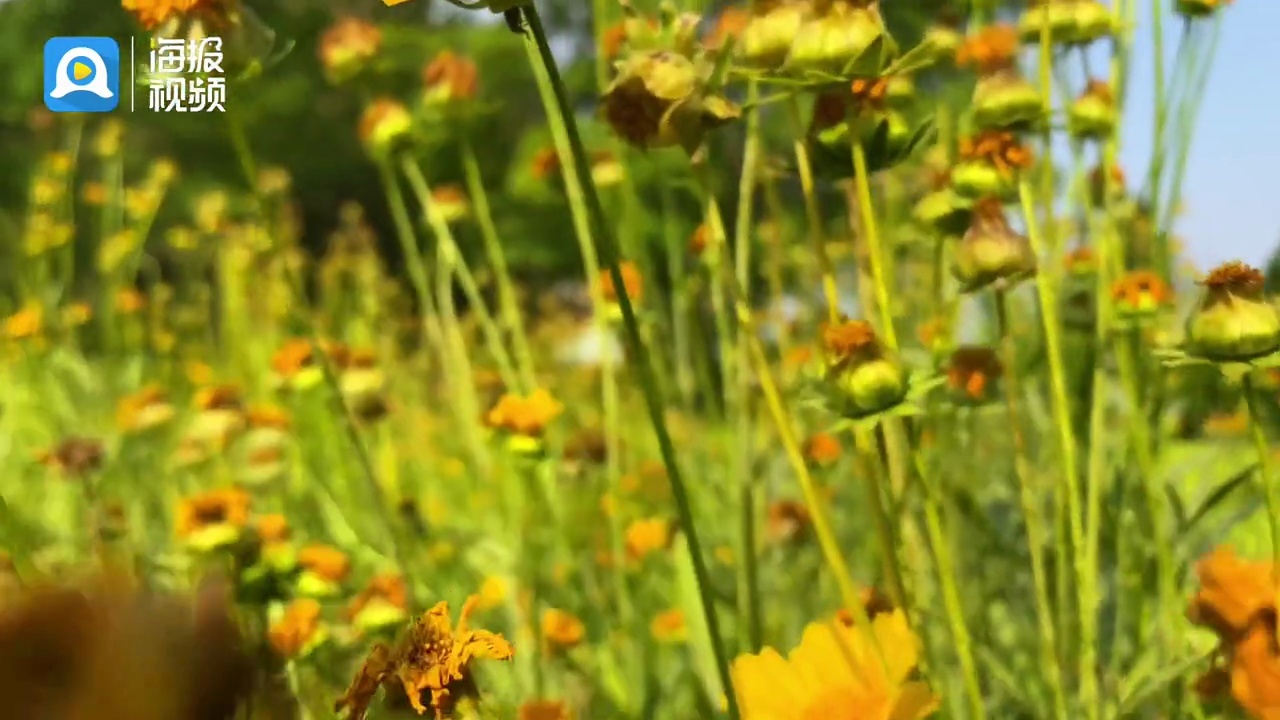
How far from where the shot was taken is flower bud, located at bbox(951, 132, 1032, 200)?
375mm

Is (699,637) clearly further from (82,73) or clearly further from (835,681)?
(82,73)

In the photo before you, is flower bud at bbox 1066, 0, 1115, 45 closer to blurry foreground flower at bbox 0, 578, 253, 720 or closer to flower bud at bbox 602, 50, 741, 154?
flower bud at bbox 602, 50, 741, 154

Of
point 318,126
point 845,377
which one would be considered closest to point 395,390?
point 845,377

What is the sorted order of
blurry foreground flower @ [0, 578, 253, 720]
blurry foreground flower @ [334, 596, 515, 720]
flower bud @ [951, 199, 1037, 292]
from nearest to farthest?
blurry foreground flower @ [0, 578, 253, 720], blurry foreground flower @ [334, 596, 515, 720], flower bud @ [951, 199, 1037, 292]

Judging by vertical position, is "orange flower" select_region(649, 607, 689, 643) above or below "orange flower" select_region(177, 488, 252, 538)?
below

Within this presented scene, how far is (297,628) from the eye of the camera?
42 cm

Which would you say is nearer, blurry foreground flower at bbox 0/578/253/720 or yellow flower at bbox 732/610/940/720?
blurry foreground flower at bbox 0/578/253/720

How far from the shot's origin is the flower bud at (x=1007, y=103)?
384 millimetres

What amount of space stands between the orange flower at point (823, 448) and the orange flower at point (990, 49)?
223 millimetres

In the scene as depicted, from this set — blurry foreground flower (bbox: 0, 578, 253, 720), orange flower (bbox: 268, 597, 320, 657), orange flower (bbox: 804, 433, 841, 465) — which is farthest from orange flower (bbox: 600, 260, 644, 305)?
blurry foreground flower (bbox: 0, 578, 253, 720)

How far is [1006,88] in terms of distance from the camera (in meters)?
0.39

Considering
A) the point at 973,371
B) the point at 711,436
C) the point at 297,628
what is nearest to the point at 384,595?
the point at 297,628

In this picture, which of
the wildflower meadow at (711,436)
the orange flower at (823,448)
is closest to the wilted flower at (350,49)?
the wildflower meadow at (711,436)

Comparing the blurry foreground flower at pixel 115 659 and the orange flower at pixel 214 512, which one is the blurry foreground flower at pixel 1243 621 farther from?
the orange flower at pixel 214 512
